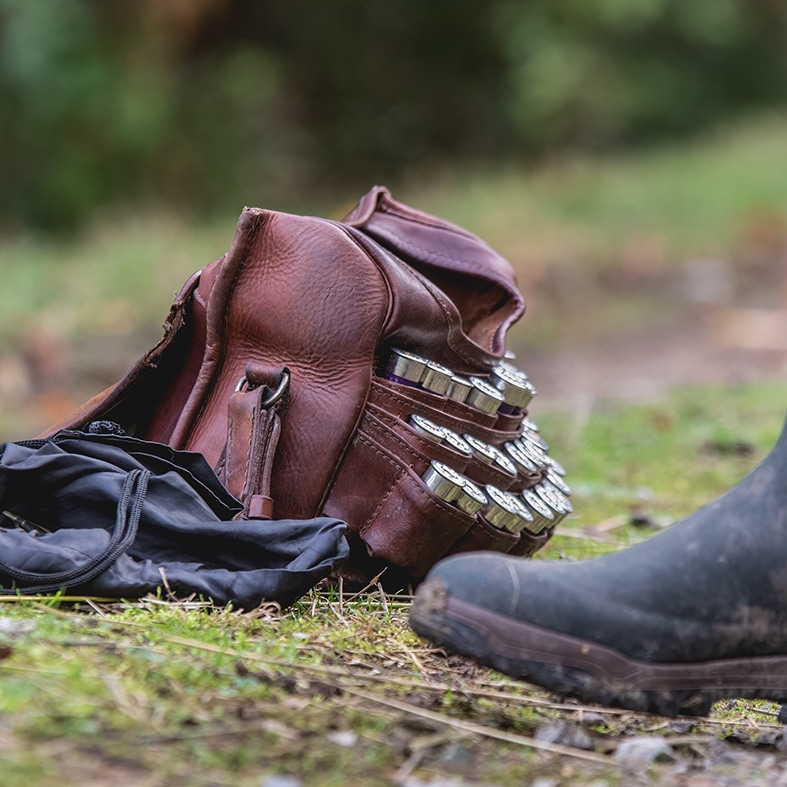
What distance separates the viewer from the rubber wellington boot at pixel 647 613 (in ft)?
4.68

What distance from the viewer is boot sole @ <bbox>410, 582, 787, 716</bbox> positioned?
142cm

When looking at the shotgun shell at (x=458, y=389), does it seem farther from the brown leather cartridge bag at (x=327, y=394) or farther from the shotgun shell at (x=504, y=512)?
the shotgun shell at (x=504, y=512)

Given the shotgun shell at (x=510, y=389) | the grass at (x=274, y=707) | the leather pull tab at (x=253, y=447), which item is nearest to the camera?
the grass at (x=274, y=707)

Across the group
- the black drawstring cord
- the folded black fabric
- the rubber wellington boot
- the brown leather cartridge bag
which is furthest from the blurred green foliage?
the rubber wellington boot

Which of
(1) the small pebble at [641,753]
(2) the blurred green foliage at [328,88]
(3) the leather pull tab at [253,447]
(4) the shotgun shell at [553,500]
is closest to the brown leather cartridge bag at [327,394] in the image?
(3) the leather pull tab at [253,447]

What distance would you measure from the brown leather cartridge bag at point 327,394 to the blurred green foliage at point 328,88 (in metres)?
8.85

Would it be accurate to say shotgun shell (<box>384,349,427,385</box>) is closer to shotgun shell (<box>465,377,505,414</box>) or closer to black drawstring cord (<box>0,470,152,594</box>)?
shotgun shell (<box>465,377,505,414</box>)

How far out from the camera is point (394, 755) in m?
1.29

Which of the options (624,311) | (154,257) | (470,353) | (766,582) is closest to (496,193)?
(624,311)

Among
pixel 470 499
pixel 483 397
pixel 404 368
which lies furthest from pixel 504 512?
pixel 404 368

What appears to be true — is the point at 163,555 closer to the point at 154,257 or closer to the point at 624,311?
the point at 154,257

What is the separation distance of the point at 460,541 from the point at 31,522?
2.38 ft

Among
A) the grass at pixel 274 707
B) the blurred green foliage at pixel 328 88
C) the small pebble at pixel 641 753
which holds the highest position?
the blurred green foliage at pixel 328 88

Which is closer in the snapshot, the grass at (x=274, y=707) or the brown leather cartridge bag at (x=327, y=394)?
the grass at (x=274, y=707)
